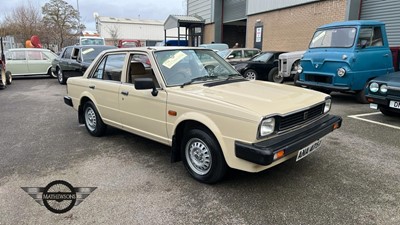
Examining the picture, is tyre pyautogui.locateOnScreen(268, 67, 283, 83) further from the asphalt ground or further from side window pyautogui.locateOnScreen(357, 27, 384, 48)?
the asphalt ground

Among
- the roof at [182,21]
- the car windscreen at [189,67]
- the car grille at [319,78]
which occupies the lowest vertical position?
the car grille at [319,78]

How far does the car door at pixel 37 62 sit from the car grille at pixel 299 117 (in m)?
14.8

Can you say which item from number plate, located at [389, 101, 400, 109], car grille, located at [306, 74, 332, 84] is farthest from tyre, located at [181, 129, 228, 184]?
car grille, located at [306, 74, 332, 84]

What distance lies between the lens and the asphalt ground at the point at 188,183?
296 centimetres

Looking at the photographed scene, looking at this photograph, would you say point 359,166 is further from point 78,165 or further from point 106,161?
point 78,165

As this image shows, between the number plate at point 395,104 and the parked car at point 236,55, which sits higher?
the parked car at point 236,55

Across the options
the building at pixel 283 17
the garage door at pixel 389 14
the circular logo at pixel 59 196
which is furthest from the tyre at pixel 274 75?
the circular logo at pixel 59 196

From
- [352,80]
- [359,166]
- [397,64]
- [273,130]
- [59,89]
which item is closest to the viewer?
[273,130]

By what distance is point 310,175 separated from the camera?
12.5 ft

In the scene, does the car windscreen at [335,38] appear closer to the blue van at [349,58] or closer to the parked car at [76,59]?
the blue van at [349,58]

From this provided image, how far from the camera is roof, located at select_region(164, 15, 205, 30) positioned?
23.8m

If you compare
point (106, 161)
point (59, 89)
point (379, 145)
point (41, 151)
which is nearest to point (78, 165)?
point (106, 161)

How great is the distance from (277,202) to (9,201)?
2843 millimetres

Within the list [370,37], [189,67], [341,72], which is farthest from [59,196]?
[370,37]
